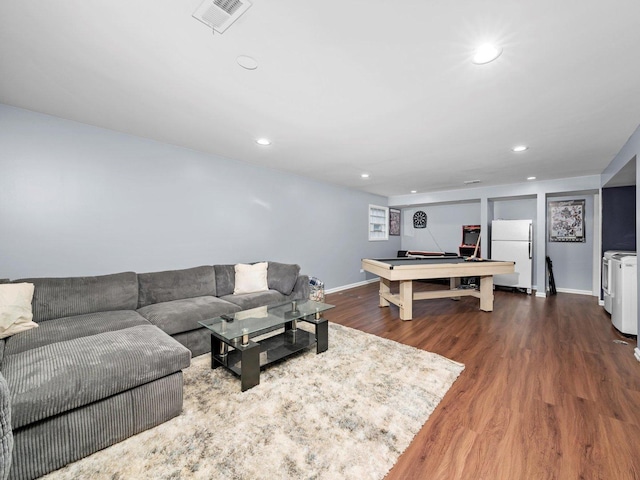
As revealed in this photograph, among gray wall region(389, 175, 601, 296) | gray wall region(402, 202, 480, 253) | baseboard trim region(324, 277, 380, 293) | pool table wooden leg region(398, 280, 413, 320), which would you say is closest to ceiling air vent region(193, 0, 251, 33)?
pool table wooden leg region(398, 280, 413, 320)

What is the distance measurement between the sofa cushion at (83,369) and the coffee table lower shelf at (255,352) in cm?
45

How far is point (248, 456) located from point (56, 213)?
9.38 feet

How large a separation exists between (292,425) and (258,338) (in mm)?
1299

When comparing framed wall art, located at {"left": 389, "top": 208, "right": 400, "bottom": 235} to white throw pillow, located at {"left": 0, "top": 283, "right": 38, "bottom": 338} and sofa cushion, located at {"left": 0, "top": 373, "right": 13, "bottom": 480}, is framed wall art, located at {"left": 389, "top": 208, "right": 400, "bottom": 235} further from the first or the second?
sofa cushion, located at {"left": 0, "top": 373, "right": 13, "bottom": 480}

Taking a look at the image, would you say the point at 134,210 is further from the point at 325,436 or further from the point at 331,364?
the point at 325,436

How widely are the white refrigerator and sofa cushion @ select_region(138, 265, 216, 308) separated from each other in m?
5.68

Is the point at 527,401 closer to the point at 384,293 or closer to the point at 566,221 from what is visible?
the point at 384,293

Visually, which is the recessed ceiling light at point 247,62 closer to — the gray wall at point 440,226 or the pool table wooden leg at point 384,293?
the pool table wooden leg at point 384,293

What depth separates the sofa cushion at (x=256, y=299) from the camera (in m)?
3.05

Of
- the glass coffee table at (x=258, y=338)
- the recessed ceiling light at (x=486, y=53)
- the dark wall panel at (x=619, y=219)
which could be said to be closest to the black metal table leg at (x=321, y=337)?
the glass coffee table at (x=258, y=338)

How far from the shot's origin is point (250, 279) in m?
3.51

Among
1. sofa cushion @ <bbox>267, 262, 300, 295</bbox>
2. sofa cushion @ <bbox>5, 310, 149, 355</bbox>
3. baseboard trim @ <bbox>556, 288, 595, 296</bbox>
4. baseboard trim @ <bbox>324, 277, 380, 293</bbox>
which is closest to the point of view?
sofa cushion @ <bbox>5, 310, 149, 355</bbox>

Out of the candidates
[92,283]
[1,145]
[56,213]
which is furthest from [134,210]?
[1,145]

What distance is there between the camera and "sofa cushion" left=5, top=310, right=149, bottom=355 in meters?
1.81
